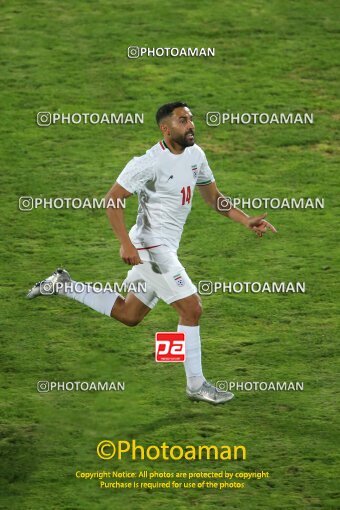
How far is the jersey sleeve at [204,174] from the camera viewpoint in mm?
12102

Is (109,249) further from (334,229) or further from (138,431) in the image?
(138,431)

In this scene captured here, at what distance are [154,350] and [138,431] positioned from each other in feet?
4.95

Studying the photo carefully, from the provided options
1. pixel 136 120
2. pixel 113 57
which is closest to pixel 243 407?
pixel 136 120

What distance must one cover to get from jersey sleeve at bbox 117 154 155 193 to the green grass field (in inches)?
65.8

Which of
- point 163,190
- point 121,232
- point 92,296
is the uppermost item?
point 163,190

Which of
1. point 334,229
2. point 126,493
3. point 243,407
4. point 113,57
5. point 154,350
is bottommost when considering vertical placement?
point 126,493

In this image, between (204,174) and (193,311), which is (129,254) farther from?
(204,174)

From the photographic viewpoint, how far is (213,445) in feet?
37.2

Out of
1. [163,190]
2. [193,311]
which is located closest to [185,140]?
[163,190]

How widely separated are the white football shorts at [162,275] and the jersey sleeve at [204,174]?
2.26 feet

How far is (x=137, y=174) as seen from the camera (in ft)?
38.3

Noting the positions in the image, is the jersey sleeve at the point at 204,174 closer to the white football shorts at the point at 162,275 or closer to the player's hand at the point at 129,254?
the white football shorts at the point at 162,275

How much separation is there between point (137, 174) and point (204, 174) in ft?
2.41

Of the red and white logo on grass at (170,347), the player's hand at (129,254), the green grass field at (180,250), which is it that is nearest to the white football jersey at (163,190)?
the player's hand at (129,254)
